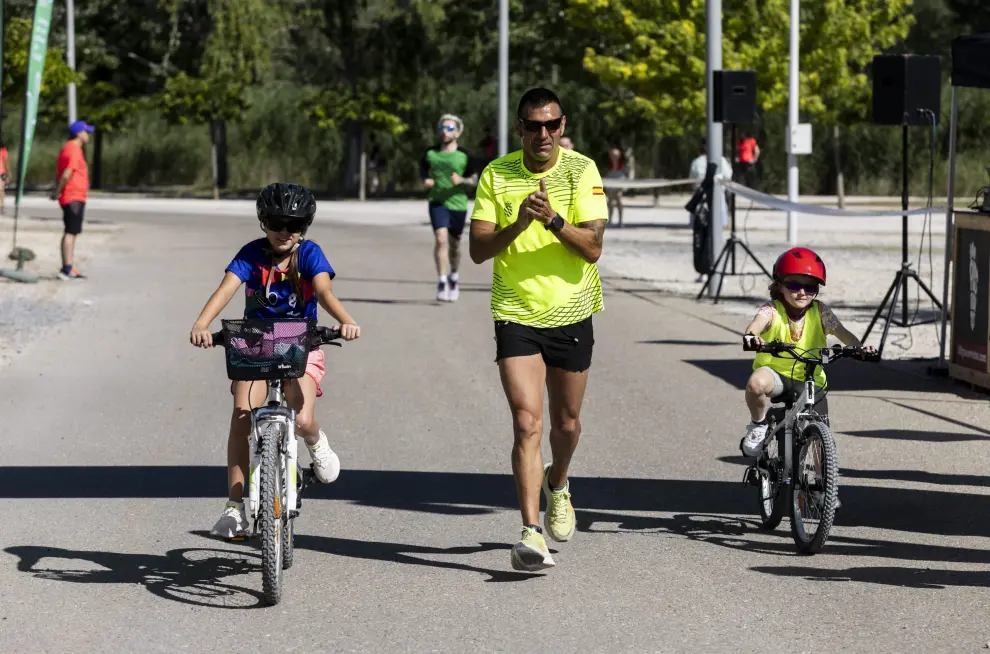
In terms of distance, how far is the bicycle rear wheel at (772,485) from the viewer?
24.8ft

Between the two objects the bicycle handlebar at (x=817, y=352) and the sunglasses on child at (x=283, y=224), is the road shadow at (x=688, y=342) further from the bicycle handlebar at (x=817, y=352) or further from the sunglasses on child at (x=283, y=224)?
the sunglasses on child at (x=283, y=224)

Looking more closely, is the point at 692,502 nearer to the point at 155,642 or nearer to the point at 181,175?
the point at 155,642

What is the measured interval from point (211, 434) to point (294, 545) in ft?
9.86

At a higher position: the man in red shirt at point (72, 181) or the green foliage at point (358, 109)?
the green foliage at point (358, 109)

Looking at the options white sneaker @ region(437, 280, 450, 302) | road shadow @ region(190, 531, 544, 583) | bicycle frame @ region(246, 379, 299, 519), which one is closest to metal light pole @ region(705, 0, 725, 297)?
white sneaker @ region(437, 280, 450, 302)

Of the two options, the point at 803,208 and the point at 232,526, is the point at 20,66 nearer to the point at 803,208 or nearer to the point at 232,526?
the point at 803,208

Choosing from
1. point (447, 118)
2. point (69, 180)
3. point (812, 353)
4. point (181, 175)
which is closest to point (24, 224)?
point (69, 180)

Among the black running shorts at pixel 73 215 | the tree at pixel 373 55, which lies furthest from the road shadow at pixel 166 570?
the tree at pixel 373 55

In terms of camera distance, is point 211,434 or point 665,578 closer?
point 665,578

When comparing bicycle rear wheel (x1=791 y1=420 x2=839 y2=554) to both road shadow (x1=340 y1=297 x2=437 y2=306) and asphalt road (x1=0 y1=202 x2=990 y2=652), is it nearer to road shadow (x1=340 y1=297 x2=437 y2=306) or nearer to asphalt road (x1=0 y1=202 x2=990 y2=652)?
asphalt road (x1=0 y1=202 x2=990 y2=652)

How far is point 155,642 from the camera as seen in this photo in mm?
5914

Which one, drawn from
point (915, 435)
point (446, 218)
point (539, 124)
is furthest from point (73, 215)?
point (539, 124)

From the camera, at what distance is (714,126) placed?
1988 centimetres

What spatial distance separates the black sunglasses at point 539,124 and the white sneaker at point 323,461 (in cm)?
151
